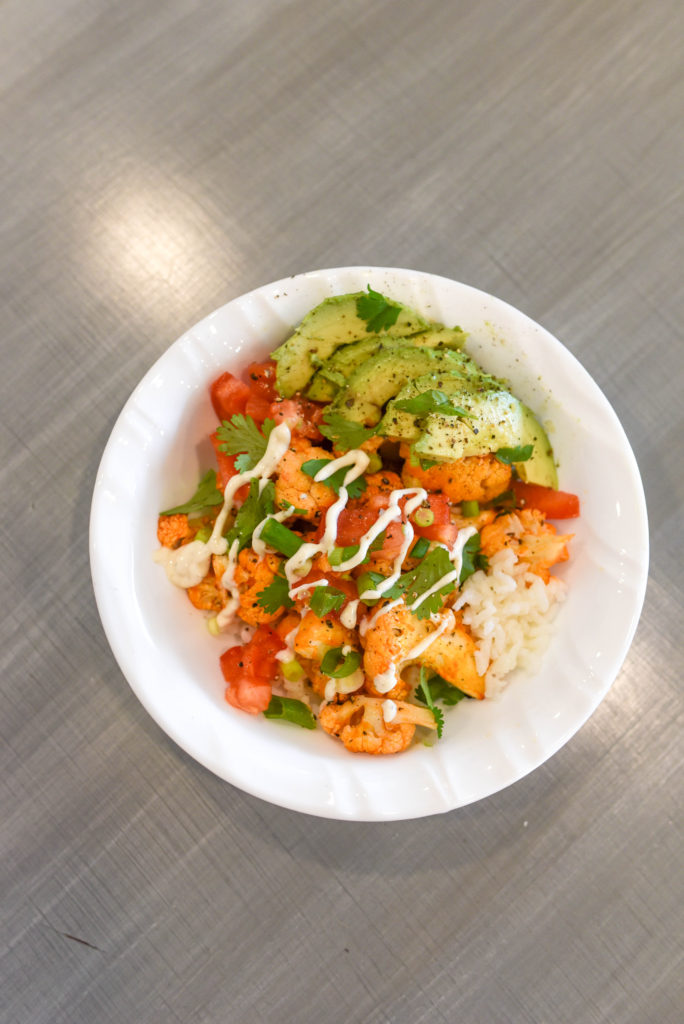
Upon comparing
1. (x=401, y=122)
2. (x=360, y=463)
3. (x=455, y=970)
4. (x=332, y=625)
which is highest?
(x=401, y=122)

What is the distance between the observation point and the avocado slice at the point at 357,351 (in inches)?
76.3

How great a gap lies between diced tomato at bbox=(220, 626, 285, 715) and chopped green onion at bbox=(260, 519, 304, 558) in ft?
0.79

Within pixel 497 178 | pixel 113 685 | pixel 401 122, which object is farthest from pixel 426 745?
pixel 401 122

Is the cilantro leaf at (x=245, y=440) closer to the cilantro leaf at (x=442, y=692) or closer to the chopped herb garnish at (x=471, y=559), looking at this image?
the chopped herb garnish at (x=471, y=559)

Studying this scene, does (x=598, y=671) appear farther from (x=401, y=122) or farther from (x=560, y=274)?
(x=401, y=122)

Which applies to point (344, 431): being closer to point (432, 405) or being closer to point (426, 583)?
point (432, 405)

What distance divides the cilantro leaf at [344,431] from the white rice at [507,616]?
1.49ft

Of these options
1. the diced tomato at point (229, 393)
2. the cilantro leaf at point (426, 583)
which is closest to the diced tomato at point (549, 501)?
the cilantro leaf at point (426, 583)

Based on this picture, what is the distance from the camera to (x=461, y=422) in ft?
6.03

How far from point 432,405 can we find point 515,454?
0.90 feet

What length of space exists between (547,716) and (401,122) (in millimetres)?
1758

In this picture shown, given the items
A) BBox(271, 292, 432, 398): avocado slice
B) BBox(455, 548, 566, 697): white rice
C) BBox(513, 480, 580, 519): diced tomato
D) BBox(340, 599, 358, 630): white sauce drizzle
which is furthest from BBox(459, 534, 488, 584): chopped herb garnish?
BBox(271, 292, 432, 398): avocado slice

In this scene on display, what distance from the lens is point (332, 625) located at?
1898 mm

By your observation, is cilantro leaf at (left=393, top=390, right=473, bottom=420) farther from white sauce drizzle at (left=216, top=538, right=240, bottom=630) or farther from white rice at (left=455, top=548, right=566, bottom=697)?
white sauce drizzle at (left=216, top=538, right=240, bottom=630)
